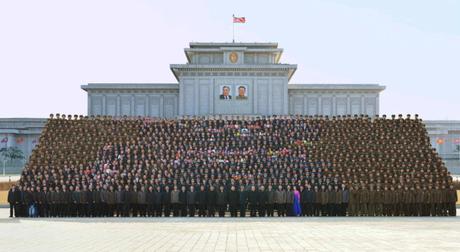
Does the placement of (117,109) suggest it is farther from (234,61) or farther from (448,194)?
(448,194)

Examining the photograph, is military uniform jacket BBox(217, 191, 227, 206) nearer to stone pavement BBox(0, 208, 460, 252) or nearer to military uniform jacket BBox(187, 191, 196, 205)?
military uniform jacket BBox(187, 191, 196, 205)

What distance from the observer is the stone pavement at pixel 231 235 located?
1673cm

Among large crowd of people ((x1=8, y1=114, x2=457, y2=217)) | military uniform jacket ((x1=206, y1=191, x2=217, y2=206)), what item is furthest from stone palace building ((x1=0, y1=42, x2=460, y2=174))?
military uniform jacket ((x1=206, y1=191, x2=217, y2=206))

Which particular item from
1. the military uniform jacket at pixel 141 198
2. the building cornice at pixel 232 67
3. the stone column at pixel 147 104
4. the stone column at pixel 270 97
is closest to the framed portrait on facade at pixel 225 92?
the building cornice at pixel 232 67

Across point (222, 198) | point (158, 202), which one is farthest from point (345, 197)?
point (158, 202)

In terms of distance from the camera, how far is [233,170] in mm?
31953

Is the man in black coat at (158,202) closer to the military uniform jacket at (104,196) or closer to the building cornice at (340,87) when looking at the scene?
the military uniform jacket at (104,196)

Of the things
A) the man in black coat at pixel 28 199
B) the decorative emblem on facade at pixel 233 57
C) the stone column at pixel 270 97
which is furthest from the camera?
the stone column at pixel 270 97

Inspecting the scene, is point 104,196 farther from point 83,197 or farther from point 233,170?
point 233,170

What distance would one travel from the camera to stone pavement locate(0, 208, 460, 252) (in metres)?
16.7

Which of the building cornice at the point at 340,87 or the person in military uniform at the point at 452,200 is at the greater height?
the building cornice at the point at 340,87

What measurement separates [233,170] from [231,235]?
40.2 ft

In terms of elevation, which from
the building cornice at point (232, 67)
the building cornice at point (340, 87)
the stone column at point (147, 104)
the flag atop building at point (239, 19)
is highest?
the flag atop building at point (239, 19)

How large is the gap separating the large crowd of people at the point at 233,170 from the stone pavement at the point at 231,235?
2381mm
